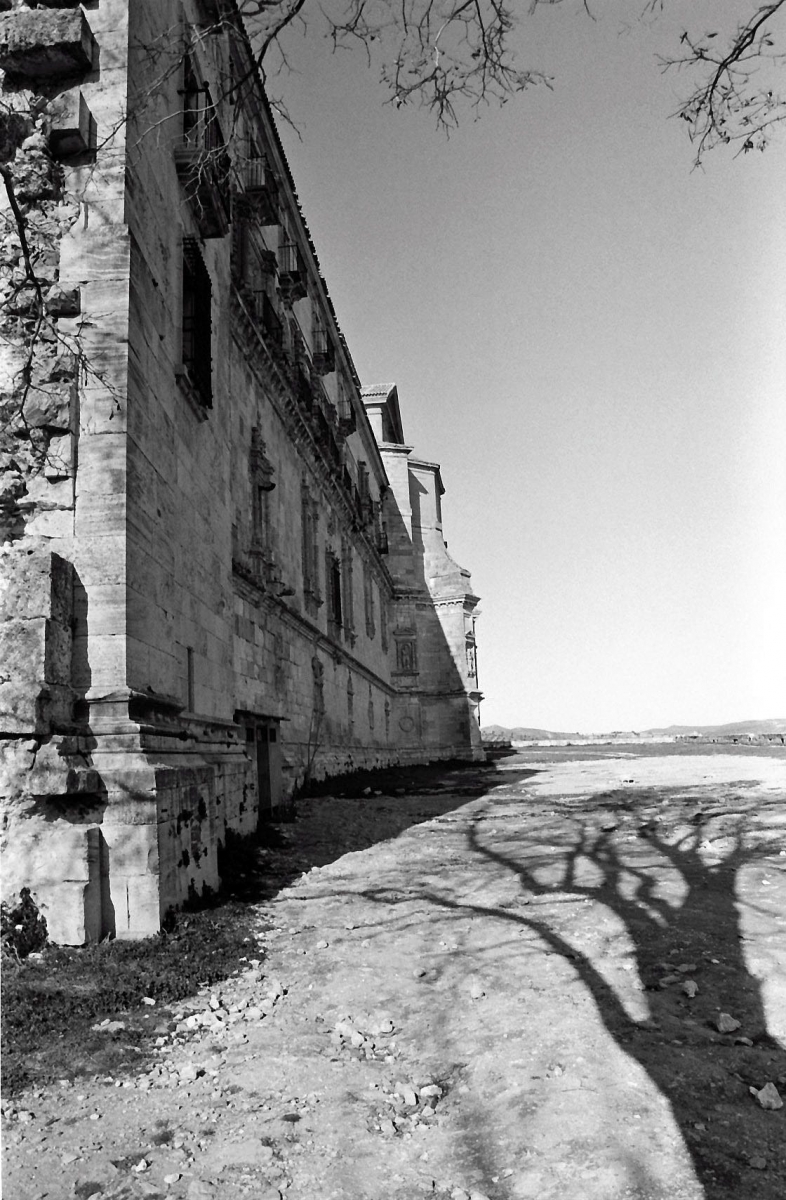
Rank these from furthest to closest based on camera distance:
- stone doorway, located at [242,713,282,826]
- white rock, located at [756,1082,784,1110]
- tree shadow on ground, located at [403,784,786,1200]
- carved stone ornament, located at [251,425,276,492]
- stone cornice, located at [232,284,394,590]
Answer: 1. carved stone ornament, located at [251,425,276,492]
2. stone cornice, located at [232,284,394,590]
3. stone doorway, located at [242,713,282,826]
4. white rock, located at [756,1082,784,1110]
5. tree shadow on ground, located at [403,784,786,1200]

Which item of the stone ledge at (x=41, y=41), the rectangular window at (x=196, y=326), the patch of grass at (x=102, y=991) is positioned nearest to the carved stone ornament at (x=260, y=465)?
the rectangular window at (x=196, y=326)

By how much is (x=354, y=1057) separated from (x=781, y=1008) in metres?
2.07

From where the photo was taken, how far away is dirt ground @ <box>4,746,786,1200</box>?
2.66m

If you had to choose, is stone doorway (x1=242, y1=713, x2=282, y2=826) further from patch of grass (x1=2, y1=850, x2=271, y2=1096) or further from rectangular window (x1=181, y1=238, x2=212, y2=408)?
patch of grass (x1=2, y1=850, x2=271, y2=1096)

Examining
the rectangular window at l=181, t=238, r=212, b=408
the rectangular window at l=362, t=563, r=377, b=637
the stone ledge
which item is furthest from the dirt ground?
the rectangular window at l=362, t=563, r=377, b=637

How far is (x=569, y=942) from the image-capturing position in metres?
5.13

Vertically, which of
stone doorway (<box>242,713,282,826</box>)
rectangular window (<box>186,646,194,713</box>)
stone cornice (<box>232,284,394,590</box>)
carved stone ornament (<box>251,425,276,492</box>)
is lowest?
stone doorway (<box>242,713,282,826</box>)

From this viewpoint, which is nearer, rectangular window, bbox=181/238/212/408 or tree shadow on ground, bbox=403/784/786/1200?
tree shadow on ground, bbox=403/784/786/1200

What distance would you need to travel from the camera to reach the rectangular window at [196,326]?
762 cm

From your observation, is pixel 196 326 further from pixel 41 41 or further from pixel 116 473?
pixel 116 473

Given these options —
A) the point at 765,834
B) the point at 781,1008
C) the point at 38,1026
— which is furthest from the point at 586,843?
the point at 38,1026

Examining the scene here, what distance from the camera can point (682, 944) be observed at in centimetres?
504

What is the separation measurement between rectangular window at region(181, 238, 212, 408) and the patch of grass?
4782 millimetres

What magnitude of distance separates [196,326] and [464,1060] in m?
6.77
